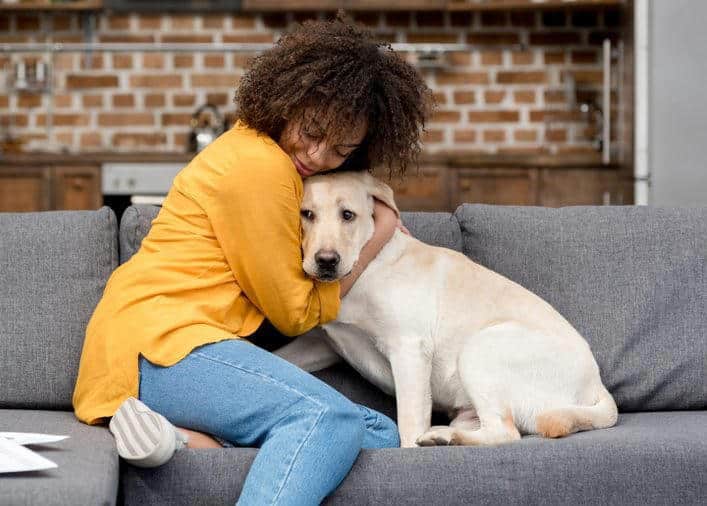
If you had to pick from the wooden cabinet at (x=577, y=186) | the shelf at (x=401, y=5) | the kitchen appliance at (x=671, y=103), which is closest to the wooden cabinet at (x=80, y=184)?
the shelf at (x=401, y=5)

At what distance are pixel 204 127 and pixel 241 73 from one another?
0.40 m

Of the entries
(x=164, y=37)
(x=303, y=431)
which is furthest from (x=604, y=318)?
(x=164, y=37)

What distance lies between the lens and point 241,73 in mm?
5254

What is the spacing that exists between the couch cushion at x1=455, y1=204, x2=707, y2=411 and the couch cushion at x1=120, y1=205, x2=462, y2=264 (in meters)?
0.04

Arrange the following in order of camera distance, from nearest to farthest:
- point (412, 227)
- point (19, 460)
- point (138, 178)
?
point (19, 460) < point (412, 227) < point (138, 178)

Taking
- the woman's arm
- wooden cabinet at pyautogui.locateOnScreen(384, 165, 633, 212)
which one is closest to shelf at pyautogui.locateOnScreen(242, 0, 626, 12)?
wooden cabinet at pyautogui.locateOnScreen(384, 165, 633, 212)

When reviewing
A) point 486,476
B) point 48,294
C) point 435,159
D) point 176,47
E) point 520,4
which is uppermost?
point 520,4

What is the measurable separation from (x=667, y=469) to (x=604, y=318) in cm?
58

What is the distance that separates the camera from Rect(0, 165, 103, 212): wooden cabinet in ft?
15.3

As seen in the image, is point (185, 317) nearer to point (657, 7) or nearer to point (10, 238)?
point (10, 238)

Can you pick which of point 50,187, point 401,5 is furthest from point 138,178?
point 401,5

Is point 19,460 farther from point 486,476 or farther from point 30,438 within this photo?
point 486,476

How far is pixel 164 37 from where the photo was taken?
5270 millimetres

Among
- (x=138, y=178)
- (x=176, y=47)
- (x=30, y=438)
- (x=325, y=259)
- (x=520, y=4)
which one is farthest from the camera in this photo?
(x=176, y=47)
